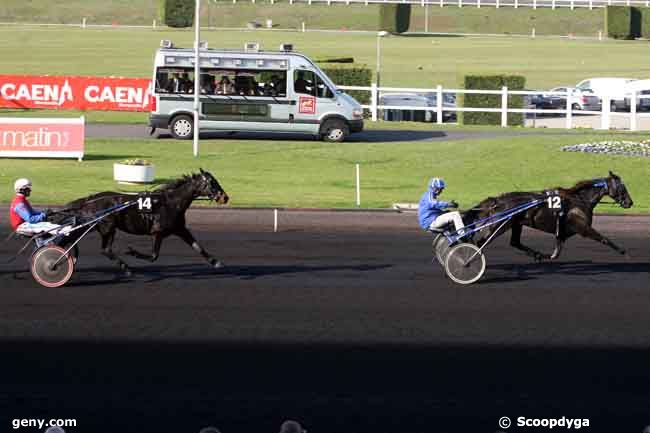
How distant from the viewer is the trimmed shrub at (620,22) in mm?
90625

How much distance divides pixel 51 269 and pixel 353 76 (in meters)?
30.3

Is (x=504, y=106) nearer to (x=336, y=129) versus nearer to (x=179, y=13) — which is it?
(x=336, y=129)

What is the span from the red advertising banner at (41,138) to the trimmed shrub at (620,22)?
68689mm

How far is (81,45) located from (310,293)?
68205 mm

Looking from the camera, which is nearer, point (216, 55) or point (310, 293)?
point (310, 293)

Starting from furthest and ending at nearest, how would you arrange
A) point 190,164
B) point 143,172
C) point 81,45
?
point 81,45 < point 190,164 < point 143,172

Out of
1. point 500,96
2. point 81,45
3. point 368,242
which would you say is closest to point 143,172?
point 368,242

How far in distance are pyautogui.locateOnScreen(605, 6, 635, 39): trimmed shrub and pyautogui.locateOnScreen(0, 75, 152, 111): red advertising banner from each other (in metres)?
56.7

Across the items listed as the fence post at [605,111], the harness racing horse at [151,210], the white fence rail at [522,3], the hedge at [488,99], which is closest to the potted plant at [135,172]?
the harness racing horse at [151,210]

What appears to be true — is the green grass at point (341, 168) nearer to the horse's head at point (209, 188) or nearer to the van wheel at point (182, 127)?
the van wheel at point (182, 127)

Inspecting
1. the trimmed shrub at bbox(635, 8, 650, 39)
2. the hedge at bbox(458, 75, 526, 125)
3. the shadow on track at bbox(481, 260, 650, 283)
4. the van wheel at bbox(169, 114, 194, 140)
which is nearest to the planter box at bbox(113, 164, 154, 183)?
the van wheel at bbox(169, 114, 194, 140)

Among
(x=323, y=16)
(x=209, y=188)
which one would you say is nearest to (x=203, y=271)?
(x=209, y=188)

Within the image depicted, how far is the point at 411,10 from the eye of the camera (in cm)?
9838

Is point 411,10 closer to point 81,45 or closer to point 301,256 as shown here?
point 81,45
